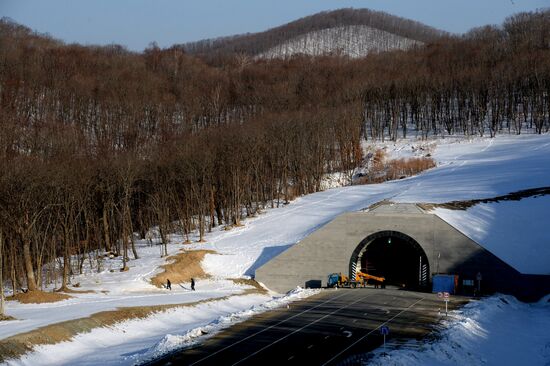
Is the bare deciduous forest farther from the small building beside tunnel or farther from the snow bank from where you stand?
the small building beside tunnel

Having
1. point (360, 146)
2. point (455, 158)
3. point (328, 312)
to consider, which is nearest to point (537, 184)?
point (455, 158)

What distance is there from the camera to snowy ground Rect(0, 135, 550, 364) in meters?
34.8

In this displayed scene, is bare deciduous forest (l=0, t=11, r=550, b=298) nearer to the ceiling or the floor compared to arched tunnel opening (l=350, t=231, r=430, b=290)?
nearer to the ceiling

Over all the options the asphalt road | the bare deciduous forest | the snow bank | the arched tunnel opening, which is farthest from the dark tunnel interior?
the bare deciduous forest

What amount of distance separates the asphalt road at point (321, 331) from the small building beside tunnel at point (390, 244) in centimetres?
413

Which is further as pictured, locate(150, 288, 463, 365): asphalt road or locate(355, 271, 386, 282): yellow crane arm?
locate(355, 271, 386, 282): yellow crane arm

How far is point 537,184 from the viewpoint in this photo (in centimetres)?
6719

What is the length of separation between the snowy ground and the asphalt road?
227 centimetres

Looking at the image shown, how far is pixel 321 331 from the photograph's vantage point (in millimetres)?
35500

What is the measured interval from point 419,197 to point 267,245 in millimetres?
16727

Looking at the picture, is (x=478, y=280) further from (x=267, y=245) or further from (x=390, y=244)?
(x=267, y=245)

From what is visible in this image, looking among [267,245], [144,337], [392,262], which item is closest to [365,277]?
[392,262]

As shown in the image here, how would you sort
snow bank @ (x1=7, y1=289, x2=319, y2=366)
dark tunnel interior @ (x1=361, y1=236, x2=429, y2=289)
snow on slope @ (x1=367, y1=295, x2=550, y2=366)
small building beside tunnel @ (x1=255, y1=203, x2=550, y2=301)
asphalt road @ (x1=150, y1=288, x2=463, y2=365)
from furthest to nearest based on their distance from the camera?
dark tunnel interior @ (x1=361, y1=236, x2=429, y2=289) < small building beside tunnel @ (x1=255, y1=203, x2=550, y2=301) < snow bank @ (x1=7, y1=289, x2=319, y2=366) < snow on slope @ (x1=367, y1=295, x2=550, y2=366) < asphalt road @ (x1=150, y1=288, x2=463, y2=365)

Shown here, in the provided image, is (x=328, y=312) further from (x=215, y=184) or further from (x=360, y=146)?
(x=360, y=146)
